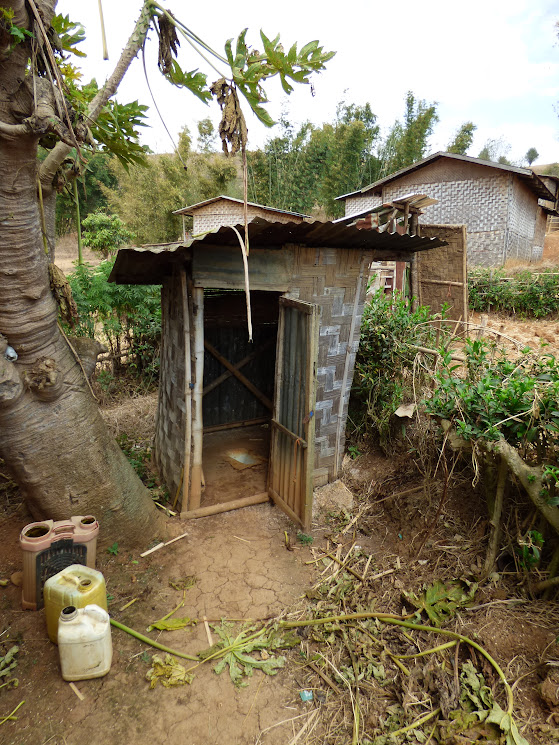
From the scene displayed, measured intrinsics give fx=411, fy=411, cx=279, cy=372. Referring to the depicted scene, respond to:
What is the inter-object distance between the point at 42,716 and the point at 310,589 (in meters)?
1.97

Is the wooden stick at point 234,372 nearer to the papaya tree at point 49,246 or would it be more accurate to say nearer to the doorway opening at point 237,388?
the doorway opening at point 237,388

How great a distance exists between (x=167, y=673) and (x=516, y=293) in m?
10.3

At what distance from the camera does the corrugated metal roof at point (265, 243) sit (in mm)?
3312

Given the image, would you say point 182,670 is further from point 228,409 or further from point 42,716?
point 228,409

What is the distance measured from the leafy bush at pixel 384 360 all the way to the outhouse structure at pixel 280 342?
0.41 metres

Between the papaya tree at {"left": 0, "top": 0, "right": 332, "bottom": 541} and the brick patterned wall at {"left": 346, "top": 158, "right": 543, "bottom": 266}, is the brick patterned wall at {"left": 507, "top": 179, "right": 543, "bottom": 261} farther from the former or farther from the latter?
the papaya tree at {"left": 0, "top": 0, "right": 332, "bottom": 541}

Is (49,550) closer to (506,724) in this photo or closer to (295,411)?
(295,411)

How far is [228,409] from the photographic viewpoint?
6.70m

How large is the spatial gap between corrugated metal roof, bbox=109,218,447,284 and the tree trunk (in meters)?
0.90

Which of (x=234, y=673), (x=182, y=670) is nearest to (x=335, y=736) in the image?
(x=234, y=673)

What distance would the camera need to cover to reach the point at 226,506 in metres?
4.51

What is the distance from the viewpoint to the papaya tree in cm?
204

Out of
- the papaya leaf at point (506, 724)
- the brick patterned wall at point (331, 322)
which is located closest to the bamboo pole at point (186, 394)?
the brick patterned wall at point (331, 322)

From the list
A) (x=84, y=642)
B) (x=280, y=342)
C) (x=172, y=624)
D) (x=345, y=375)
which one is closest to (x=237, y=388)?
(x=345, y=375)
